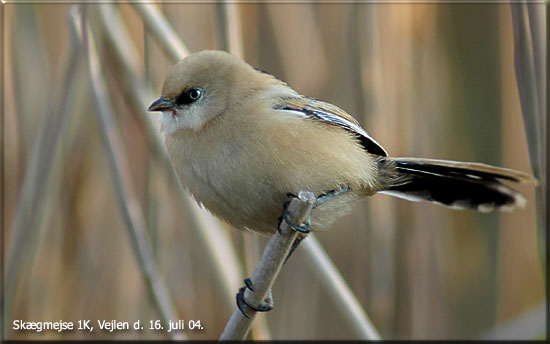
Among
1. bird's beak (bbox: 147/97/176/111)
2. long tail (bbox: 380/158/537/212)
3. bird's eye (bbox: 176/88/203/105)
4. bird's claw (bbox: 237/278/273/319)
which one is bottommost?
bird's claw (bbox: 237/278/273/319)

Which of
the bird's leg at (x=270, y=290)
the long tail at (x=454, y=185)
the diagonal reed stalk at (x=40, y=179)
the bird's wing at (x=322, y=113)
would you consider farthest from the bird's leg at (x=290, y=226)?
the diagonal reed stalk at (x=40, y=179)

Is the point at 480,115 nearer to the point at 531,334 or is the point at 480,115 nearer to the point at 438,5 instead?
the point at 438,5

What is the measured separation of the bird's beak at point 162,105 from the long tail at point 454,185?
0.77m

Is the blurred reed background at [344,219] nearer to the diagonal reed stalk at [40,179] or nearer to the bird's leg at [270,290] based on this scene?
the diagonal reed stalk at [40,179]

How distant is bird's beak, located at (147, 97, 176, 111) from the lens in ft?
6.43

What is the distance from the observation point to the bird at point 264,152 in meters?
1.86

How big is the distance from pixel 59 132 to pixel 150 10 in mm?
586

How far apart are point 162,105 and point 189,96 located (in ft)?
0.32

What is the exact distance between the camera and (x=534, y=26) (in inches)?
68.7

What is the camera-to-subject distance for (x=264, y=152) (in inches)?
72.9

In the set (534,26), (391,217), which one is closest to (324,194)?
(534,26)

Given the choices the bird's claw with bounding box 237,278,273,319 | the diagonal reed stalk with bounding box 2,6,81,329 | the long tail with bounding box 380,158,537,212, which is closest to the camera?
the bird's claw with bounding box 237,278,273,319

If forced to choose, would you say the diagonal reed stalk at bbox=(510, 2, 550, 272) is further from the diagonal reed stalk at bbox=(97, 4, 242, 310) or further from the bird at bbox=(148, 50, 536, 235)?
the diagonal reed stalk at bbox=(97, 4, 242, 310)

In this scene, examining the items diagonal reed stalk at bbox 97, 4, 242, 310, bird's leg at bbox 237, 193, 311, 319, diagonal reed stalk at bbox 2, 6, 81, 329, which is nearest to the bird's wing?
bird's leg at bbox 237, 193, 311, 319
